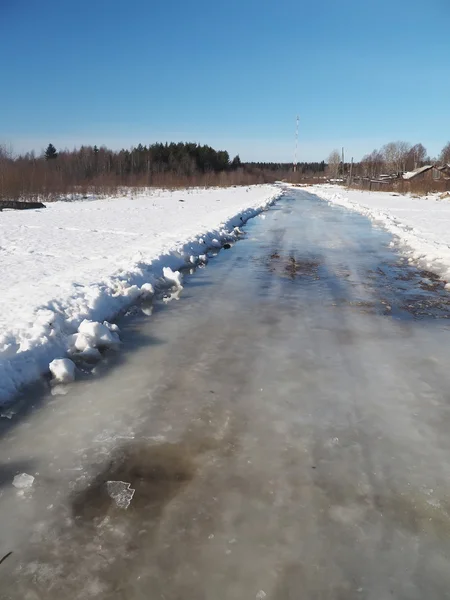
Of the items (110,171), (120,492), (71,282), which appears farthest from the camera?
(110,171)

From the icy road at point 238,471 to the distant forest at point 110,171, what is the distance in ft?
97.7

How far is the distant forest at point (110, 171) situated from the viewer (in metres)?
34.5

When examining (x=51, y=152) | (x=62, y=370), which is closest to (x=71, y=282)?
(x=62, y=370)

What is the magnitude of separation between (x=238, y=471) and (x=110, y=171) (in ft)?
243

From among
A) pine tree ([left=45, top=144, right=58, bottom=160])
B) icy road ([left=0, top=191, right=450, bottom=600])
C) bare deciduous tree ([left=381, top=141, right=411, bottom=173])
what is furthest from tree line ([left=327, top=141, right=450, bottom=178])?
icy road ([left=0, top=191, right=450, bottom=600])

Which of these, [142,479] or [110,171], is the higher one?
[110,171]

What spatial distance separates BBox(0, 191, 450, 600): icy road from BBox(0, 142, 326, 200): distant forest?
29.8 meters

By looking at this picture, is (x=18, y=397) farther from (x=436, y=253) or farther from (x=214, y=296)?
(x=436, y=253)

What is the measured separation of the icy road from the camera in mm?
2141

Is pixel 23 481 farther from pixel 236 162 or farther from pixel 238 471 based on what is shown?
pixel 236 162

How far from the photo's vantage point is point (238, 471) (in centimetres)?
286

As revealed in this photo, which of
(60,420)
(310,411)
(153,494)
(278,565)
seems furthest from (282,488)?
(60,420)

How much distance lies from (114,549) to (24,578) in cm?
41

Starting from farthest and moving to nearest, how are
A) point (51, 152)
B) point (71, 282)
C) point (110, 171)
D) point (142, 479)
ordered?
A: 1. point (51, 152)
2. point (110, 171)
3. point (71, 282)
4. point (142, 479)
